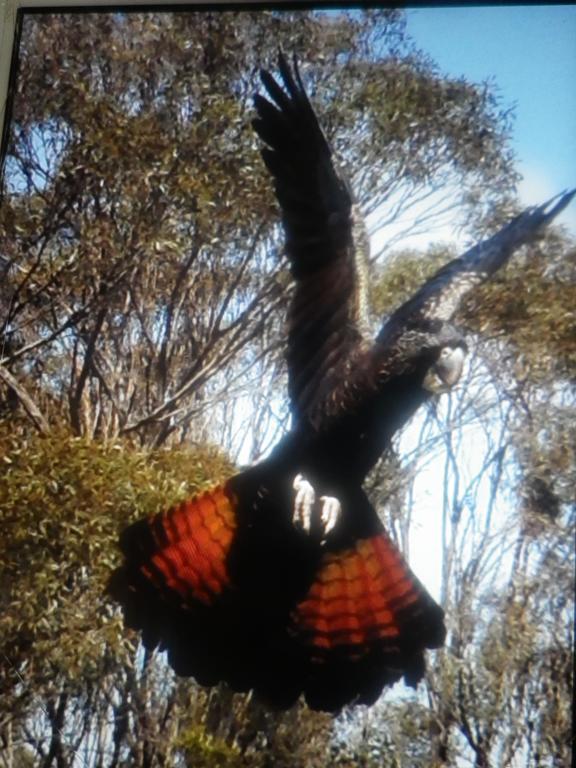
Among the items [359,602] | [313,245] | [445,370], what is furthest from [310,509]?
[313,245]

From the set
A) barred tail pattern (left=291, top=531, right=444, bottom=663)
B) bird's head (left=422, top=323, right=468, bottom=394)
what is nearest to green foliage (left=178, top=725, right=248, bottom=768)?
barred tail pattern (left=291, top=531, right=444, bottom=663)

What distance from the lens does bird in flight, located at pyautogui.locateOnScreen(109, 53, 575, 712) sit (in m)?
1.68

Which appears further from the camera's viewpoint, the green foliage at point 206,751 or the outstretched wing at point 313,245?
the outstretched wing at point 313,245

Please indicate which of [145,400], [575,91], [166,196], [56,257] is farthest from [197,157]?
[575,91]

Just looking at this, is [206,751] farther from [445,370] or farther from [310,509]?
[445,370]

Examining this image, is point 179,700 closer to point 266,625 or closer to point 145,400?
point 266,625

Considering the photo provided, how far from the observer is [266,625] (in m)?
1.71

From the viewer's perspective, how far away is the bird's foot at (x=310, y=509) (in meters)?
1.72

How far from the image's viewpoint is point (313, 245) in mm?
1813

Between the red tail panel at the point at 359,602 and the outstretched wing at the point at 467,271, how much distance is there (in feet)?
1.07

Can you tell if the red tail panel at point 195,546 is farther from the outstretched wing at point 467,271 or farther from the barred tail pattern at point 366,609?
the outstretched wing at point 467,271

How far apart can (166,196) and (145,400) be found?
34cm

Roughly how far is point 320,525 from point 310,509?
0.03 m

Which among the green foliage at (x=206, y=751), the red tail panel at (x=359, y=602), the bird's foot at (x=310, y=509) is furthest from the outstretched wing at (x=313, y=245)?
the green foliage at (x=206, y=751)
